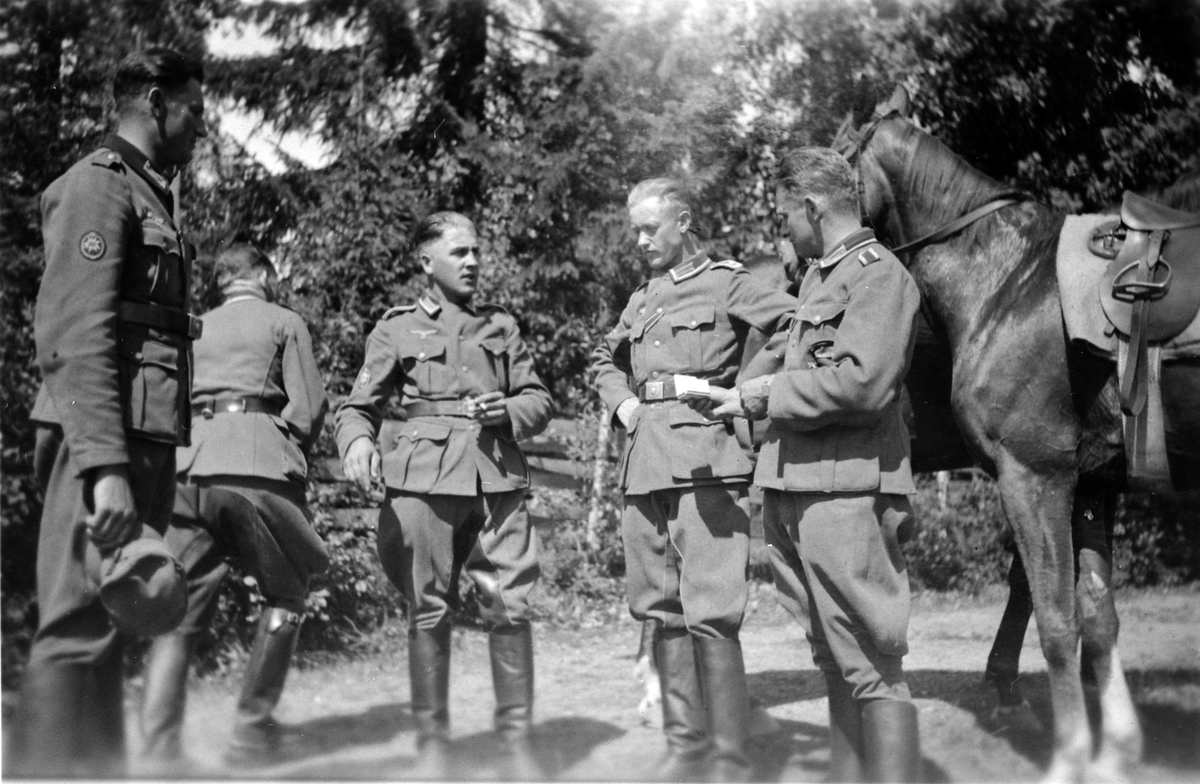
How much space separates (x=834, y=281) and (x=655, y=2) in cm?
199

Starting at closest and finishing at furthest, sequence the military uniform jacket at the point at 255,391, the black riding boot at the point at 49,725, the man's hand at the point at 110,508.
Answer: the man's hand at the point at 110,508 < the black riding boot at the point at 49,725 < the military uniform jacket at the point at 255,391

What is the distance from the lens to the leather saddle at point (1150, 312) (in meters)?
3.69

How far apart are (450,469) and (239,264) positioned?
3.93 ft

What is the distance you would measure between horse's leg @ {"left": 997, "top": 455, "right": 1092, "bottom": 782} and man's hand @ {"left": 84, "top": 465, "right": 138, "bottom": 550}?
2.76m

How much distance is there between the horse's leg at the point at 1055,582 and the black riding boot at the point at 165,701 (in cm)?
279

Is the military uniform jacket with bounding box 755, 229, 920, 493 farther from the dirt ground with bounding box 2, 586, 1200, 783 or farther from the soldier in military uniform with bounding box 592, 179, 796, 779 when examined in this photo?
the dirt ground with bounding box 2, 586, 1200, 783

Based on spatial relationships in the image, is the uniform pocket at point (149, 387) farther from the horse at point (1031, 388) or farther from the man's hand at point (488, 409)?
the horse at point (1031, 388)

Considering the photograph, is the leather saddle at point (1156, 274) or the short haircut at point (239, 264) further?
the short haircut at point (239, 264)

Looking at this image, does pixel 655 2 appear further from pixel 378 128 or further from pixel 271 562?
pixel 271 562

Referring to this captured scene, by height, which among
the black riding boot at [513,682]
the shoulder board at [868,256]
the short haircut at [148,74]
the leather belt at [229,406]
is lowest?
the black riding boot at [513,682]

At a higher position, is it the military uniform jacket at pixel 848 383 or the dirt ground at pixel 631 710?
the military uniform jacket at pixel 848 383

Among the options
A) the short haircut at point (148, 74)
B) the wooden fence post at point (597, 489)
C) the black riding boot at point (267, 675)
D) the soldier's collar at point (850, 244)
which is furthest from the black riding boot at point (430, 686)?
the wooden fence post at point (597, 489)

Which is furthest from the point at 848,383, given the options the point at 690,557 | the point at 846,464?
the point at 690,557

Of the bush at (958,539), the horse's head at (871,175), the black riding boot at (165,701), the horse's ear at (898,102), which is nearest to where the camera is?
the black riding boot at (165,701)
